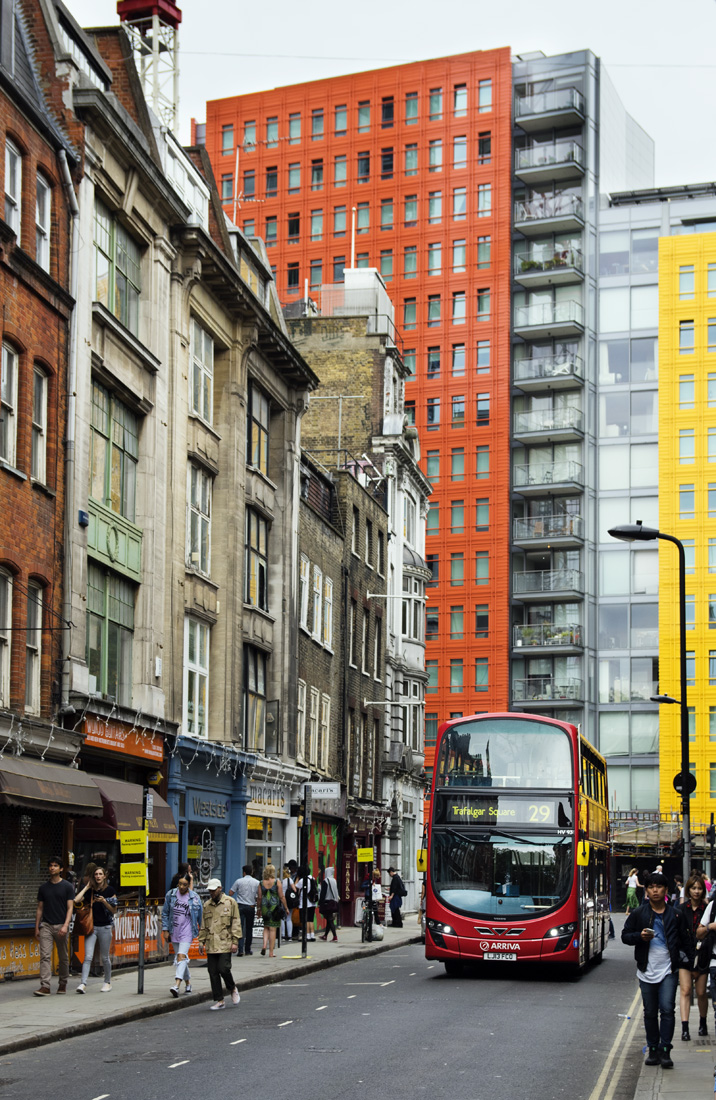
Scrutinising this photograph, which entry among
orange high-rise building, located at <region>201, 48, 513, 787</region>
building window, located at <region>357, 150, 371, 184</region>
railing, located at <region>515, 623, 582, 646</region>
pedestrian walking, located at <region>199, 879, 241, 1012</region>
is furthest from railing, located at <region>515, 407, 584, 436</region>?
pedestrian walking, located at <region>199, 879, 241, 1012</region>

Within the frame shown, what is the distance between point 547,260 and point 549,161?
16.7ft

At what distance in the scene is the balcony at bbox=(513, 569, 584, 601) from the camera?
247 ft

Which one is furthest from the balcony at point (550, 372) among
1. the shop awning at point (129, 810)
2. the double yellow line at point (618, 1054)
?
the double yellow line at point (618, 1054)

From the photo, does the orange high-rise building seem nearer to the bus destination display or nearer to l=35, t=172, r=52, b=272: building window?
the bus destination display

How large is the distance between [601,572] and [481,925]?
53.9 m

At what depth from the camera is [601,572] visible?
76.8 metres

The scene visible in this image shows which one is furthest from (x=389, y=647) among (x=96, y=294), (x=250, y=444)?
(x=96, y=294)

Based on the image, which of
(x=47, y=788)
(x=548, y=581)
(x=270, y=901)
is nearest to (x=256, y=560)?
(x=270, y=901)

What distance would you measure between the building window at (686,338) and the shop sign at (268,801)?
1791 inches

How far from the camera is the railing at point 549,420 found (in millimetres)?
77312

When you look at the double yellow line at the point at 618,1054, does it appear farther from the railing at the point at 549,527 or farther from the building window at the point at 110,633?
the railing at the point at 549,527

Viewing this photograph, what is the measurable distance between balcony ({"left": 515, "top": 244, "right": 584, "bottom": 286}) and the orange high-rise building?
42.3 inches

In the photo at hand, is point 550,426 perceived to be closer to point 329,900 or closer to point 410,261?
point 410,261

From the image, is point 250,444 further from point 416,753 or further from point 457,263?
point 457,263
